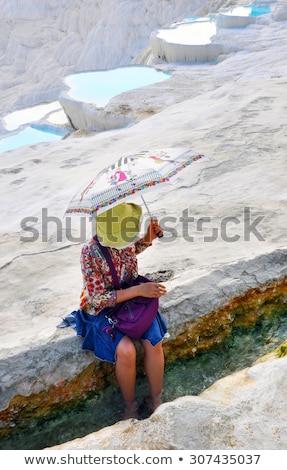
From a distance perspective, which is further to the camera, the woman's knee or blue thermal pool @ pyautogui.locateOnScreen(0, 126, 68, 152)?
blue thermal pool @ pyautogui.locateOnScreen(0, 126, 68, 152)

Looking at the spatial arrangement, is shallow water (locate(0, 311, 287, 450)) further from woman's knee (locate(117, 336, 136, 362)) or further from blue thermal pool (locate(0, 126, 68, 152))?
blue thermal pool (locate(0, 126, 68, 152))

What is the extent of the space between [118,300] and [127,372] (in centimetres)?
31

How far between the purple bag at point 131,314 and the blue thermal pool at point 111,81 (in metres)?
11.1

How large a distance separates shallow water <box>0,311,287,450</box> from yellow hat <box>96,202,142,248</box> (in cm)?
71

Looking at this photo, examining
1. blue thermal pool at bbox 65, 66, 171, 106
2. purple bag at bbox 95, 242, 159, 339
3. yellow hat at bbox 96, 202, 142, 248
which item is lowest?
blue thermal pool at bbox 65, 66, 171, 106

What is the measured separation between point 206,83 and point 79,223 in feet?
22.5

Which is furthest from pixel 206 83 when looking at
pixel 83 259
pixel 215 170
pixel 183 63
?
pixel 83 259

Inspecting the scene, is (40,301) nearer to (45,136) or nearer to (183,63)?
(183,63)

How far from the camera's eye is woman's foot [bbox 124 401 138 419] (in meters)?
2.53

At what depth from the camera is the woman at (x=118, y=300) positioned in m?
2.48

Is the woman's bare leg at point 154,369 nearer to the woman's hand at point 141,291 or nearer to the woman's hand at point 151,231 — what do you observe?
the woman's hand at point 141,291

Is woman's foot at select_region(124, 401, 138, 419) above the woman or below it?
below

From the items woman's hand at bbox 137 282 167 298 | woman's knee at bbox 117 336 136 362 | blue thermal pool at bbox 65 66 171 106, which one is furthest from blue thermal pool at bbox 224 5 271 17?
woman's knee at bbox 117 336 136 362

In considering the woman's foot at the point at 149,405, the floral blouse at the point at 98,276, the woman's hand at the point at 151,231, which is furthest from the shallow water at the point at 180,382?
the woman's hand at the point at 151,231
